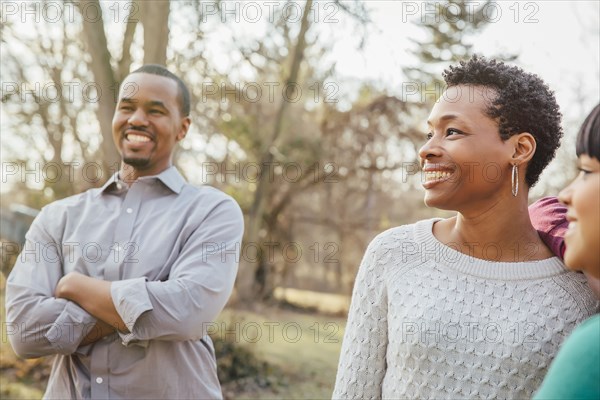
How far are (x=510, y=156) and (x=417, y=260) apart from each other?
1.47ft

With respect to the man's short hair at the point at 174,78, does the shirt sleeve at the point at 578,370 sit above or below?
below

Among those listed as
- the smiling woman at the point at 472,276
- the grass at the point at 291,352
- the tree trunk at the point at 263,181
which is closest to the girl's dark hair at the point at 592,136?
the smiling woman at the point at 472,276

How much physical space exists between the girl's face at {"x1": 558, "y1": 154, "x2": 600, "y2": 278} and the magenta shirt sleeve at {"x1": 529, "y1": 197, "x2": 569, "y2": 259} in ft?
2.33

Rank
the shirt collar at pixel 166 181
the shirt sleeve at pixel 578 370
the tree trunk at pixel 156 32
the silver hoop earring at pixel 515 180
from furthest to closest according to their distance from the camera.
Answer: the tree trunk at pixel 156 32 < the shirt collar at pixel 166 181 < the silver hoop earring at pixel 515 180 < the shirt sleeve at pixel 578 370

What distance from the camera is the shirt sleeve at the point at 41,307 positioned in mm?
2600

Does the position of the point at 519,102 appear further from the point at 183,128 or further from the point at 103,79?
the point at 103,79

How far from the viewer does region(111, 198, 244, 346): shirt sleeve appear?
257cm

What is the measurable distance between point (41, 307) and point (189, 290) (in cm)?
59

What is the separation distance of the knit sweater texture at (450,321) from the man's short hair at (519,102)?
38cm

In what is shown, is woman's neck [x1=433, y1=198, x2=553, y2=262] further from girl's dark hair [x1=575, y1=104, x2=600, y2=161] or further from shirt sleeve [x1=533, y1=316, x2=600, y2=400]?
shirt sleeve [x1=533, y1=316, x2=600, y2=400]

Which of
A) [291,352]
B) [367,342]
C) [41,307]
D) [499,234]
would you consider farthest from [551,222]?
[291,352]

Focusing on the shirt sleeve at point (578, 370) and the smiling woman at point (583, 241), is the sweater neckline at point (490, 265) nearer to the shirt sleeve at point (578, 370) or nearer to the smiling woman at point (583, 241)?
the smiling woman at point (583, 241)

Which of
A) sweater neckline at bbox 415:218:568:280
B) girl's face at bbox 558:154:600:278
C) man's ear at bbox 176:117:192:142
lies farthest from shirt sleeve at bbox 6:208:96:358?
girl's face at bbox 558:154:600:278

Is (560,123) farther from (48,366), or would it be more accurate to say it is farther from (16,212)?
(16,212)
